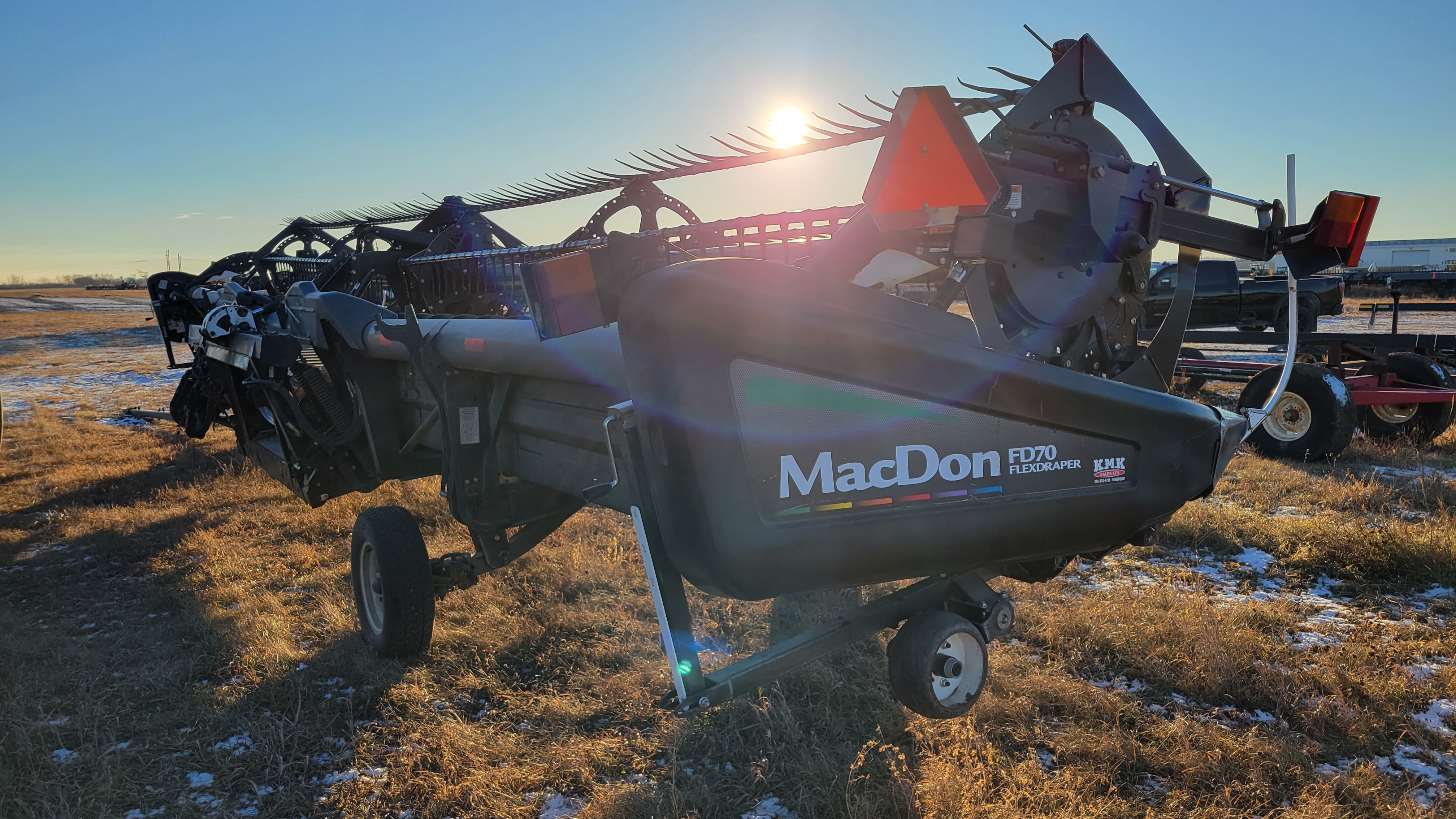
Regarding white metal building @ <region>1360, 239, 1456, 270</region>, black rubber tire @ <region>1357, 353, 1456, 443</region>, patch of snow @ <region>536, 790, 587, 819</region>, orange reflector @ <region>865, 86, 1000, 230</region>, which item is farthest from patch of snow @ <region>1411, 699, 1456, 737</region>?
white metal building @ <region>1360, 239, 1456, 270</region>

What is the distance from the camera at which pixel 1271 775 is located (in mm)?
2438

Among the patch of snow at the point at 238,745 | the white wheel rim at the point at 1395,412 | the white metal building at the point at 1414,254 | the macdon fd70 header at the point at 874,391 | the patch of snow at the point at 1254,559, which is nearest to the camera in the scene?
the macdon fd70 header at the point at 874,391

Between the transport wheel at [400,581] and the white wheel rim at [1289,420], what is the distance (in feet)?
22.1

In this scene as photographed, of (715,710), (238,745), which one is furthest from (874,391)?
(238,745)

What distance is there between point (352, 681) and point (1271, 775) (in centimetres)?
325

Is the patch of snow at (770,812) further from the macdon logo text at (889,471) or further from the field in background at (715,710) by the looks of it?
the macdon logo text at (889,471)

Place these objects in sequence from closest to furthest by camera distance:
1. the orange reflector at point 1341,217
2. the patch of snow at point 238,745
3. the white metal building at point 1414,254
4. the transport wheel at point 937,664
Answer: the transport wheel at point 937,664
the orange reflector at point 1341,217
the patch of snow at point 238,745
the white metal building at point 1414,254

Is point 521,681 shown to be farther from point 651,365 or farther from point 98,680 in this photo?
point 651,365

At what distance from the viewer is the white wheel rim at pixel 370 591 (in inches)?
144

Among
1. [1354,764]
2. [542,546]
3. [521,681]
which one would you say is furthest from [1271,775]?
[542,546]

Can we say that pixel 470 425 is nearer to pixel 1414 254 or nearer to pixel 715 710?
pixel 715 710

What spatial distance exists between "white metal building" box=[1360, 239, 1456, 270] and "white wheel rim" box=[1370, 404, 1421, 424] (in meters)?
68.7

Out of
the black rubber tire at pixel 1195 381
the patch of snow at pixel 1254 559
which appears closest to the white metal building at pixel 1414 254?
the black rubber tire at pixel 1195 381

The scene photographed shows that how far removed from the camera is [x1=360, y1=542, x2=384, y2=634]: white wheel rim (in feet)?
12.0
